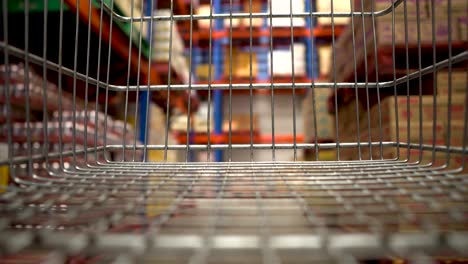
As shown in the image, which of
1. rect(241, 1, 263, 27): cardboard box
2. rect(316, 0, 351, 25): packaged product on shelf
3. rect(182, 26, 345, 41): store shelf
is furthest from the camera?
rect(241, 1, 263, 27): cardboard box

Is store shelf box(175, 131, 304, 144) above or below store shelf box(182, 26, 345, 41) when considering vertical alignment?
below

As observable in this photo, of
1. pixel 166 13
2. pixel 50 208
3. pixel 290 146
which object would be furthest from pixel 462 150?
pixel 166 13

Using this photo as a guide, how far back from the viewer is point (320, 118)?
2.85 m

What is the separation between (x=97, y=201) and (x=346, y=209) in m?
0.31

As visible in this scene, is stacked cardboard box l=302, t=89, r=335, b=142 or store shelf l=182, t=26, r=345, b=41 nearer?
stacked cardboard box l=302, t=89, r=335, b=142

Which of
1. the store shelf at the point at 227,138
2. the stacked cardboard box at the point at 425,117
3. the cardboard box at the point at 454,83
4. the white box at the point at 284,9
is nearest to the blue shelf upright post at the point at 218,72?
the store shelf at the point at 227,138

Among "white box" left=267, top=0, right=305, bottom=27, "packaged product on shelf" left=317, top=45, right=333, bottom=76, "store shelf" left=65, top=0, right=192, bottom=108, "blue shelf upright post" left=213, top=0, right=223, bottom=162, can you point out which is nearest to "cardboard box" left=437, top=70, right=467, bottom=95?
"store shelf" left=65, top=0, right=192, bottom=108

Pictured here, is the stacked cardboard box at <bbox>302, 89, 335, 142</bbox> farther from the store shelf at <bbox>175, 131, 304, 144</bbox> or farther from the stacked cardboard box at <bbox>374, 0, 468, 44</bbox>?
the store shelf at <bbox>175, 131, 304, 144</bbox>

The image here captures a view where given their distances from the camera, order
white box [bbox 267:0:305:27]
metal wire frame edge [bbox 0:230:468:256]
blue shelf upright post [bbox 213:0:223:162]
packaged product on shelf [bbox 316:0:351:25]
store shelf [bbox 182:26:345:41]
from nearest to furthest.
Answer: metal wire frame edge [bbox 0:230:468:256] → packaged product on shelf [bbox 316:0:351:25] → white box [bbox 267:0:305:27] → store shelf [bbox 182:26:345:41] → blue shelf upright post [bbox 213:0:223:162]

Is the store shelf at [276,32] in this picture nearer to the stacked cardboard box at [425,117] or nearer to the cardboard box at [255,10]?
the cardboard box at [255,10]

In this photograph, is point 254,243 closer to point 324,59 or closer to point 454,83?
point 454,83

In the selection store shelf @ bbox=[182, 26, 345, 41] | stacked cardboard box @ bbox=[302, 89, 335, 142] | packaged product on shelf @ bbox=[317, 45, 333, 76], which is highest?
store shelf @ bbox=[182, 26, 345, 41]

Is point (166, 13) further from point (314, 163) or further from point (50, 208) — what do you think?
point (50, 208)

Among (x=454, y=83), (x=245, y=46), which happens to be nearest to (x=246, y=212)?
(x=454, y=83)
